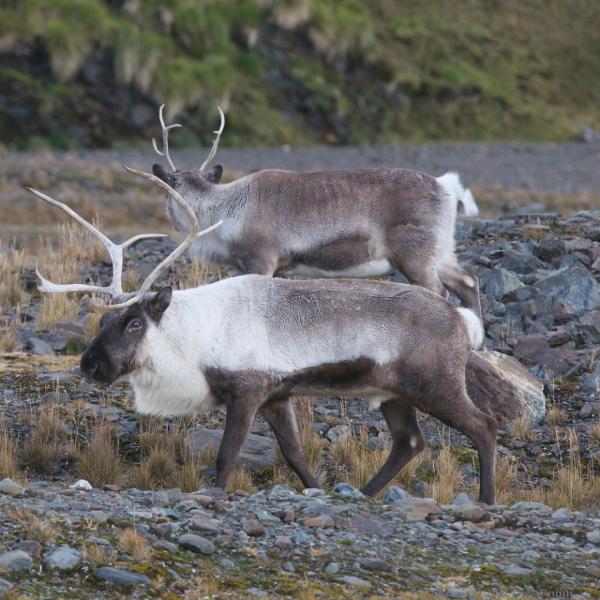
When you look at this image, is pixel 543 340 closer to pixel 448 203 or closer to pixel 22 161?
pixel 448 203

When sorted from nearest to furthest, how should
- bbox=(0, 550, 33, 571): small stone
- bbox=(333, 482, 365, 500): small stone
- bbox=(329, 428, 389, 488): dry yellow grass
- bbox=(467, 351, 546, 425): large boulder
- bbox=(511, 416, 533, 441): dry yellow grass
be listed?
bbox=(0, 550, 33, 571): small stone, bbox=(333, 482, 365, 500): small stone, bbox=(329, 428, 389, 488): dry yellow grass, bbox=(511, 416, 533, 441): dry yellow grass, bbox=(467, 351, 546, 425): large boulder

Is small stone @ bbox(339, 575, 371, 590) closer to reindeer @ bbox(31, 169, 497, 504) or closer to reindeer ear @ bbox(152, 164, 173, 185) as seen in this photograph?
reindeer @ bbox(31, 169, 497, 504)

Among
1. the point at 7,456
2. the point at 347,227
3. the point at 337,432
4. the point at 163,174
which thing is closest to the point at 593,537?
the point at 337,432

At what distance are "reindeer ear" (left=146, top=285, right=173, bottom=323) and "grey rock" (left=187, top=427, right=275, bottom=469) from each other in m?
1.27

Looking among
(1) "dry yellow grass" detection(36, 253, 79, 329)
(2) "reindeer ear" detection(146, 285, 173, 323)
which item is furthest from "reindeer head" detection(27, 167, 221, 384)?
(1) "dry yellow grass" detection(36, 253, 79, 329)

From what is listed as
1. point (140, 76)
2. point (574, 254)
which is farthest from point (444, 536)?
point (140, 76)

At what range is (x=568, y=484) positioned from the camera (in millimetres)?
8844

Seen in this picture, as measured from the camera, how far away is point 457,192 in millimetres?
10852

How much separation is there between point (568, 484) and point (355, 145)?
934 inches

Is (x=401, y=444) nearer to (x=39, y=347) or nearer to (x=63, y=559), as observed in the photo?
(x=63, y=559)

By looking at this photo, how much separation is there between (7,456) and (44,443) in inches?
18.5

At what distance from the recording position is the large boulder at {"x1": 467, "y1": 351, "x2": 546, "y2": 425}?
1001 cm

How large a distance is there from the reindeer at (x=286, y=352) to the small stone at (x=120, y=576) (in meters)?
2.25

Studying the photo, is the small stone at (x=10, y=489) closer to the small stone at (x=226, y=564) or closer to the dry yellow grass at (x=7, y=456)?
the small stone at (x=226, y=564)
